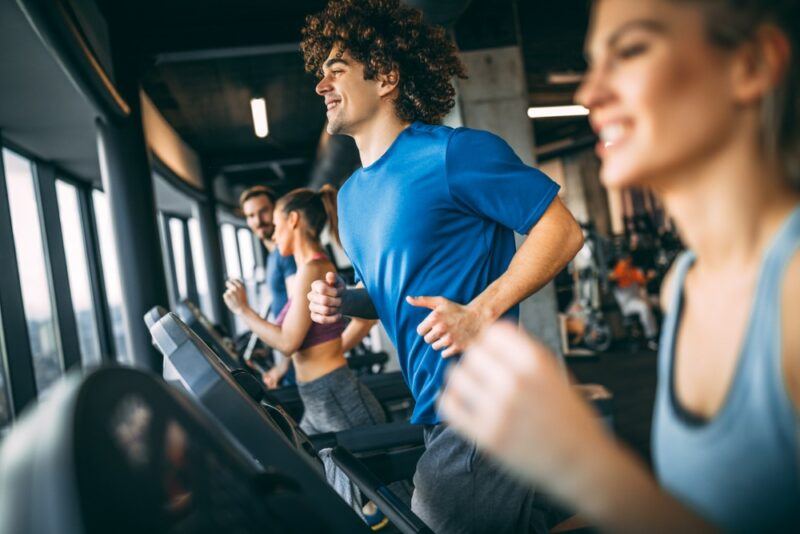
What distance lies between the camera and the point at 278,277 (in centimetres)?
328

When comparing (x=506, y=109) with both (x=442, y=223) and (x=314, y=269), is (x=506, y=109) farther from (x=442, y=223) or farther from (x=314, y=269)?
(x=442, y=223)

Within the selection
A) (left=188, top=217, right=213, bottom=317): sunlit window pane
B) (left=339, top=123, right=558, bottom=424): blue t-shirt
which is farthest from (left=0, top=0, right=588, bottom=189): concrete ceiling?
(left=339, top=123, right=558, bottom=424): blue t-shirt

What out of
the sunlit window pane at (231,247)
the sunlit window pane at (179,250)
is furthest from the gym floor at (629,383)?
the sunlit window pane at (231,247)

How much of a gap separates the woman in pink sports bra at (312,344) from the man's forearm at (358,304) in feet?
3.00

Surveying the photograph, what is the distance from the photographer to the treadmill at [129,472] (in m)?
0.41

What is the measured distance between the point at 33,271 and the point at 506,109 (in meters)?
4.09

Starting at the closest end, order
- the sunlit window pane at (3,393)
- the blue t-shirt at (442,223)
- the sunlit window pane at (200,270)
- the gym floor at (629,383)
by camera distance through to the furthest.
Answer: the blue t-shirt at (442,223)
the gym floor at (629,383)
the sunlit window pane at (3,393)
the sunlit window pane at (200,270)

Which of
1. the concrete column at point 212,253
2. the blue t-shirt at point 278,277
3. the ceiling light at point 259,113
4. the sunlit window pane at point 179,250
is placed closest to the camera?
the blue t-shirt at point 278,277

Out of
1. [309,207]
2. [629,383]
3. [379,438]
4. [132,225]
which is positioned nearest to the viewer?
[379,438]

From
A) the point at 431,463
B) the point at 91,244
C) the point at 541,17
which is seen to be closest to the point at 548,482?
the point at 431,463

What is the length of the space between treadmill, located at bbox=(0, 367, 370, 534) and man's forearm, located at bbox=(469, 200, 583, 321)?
58cm

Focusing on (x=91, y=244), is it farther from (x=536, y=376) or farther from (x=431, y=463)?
(x=536, y=376)

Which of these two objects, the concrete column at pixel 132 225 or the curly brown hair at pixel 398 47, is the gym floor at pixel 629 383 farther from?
the concrete column at pixel 132 225

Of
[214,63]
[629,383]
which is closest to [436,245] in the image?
[629,383]
